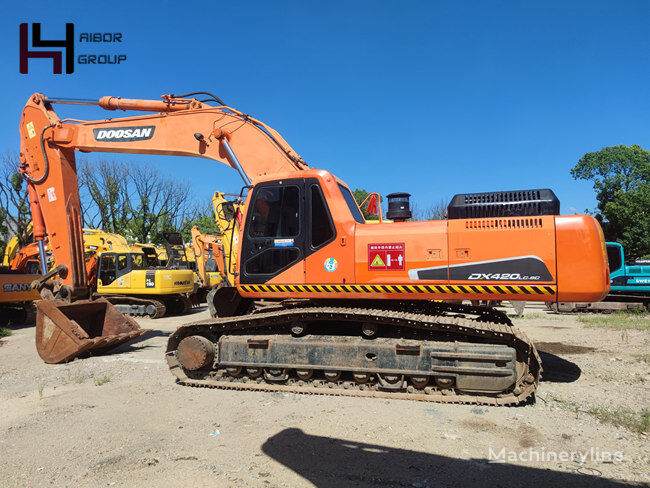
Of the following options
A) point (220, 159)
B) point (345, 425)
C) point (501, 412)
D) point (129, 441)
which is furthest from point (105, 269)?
point (501, 412)

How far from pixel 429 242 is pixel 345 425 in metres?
2.29

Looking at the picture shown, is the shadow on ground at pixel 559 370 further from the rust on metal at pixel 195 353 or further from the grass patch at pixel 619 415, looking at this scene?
the rust on metal at pixel 195 353

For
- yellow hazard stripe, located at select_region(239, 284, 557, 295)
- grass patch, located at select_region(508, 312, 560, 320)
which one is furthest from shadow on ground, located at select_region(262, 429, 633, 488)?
grass patch, located at select_region(508, 312, 560, 320)

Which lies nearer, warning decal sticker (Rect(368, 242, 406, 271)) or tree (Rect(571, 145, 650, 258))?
warning decal sticker (Rect(368, 242, 406, 271))

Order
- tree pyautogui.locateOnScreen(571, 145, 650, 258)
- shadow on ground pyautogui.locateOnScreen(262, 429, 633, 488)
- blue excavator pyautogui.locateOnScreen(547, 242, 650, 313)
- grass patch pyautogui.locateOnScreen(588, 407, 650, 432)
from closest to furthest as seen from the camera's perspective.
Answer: shadow on ground pyautogui.locateOnScreen(262, 429, 633, 488) → grass patch pyautogui.locateOnScreen(588, 407, 650, 432) → blue excavator pyautogui.locateOnScreen(547, 242, 650, 313) → tree pyautogui.locateOnScreen(571, 145, 650, 258)

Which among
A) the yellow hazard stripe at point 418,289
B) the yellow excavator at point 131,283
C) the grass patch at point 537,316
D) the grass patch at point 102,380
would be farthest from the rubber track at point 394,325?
the yellow excavator at point 131,283

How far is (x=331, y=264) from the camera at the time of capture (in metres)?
5.22

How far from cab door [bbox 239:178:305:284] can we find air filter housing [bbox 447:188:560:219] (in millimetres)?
2010

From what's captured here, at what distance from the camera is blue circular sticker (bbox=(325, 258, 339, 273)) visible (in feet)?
17.1

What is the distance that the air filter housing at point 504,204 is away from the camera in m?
4.98

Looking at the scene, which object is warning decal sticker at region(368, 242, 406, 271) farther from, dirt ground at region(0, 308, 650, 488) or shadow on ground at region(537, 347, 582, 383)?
shadow on ground at region(537, 347, 582, 383)

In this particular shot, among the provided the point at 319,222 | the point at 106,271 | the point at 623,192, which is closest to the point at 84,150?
the point at 319,222

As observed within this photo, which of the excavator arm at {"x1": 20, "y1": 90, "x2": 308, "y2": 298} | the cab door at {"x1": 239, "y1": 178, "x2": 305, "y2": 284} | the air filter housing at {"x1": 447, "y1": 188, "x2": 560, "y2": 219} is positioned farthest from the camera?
the excavator arm at {"x1": 20, "y1": 90, "x2": 308, "y2": 298}

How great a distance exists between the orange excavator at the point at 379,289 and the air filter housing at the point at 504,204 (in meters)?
0.01
